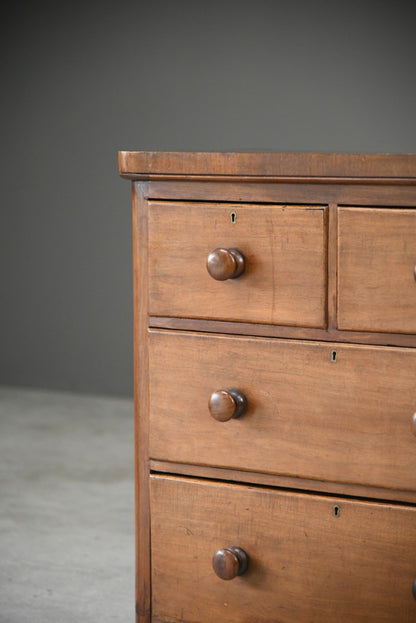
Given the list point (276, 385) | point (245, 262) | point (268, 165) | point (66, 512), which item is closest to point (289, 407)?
point (276, 385)

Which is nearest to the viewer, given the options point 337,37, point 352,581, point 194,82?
point 352,581

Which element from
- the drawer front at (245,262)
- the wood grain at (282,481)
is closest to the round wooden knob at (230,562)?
the wood grain at (282,481)

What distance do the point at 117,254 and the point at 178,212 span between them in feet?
9.15

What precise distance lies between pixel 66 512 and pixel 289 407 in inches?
56.1

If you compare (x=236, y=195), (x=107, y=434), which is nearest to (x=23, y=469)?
(x=107, y=434)

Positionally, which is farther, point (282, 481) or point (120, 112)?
point (120, 112)

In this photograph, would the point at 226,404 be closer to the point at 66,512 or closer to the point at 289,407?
the point at 289,407

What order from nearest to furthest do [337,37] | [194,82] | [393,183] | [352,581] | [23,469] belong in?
1. [393,183]
2. [352,581]
3. [23,469]
4. [337,37]
5. [194,82]

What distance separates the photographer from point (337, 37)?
3.82 metres

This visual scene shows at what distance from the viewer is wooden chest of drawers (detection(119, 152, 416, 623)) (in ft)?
4.52

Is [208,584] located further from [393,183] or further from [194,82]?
[194,82]

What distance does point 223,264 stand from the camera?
4.63ft

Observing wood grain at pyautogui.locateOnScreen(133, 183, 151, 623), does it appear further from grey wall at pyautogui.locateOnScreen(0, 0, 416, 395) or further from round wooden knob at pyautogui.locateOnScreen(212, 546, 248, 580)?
grey wall at pyautogui.locateOnScreen(0, 0, 416, 395)

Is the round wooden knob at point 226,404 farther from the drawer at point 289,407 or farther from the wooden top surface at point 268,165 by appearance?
the wooden top surface at point 268,165
